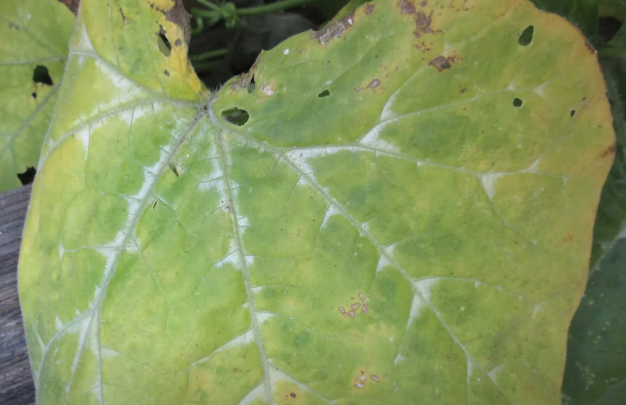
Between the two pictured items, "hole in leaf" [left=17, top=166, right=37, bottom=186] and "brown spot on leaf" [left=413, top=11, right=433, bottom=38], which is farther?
"hole in leaf" [left=17, top=166, right=37, bottom=186]

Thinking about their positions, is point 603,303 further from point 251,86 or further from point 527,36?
point 251,86

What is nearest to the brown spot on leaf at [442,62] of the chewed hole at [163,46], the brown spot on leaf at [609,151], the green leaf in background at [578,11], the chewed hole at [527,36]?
the chewed hole at [527,36]

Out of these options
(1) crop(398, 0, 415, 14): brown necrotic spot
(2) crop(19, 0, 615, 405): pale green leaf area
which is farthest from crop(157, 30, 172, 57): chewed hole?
(1) crop(398, 0, 415, 14): brown necrotic spot

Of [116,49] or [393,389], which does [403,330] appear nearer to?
[393,389]

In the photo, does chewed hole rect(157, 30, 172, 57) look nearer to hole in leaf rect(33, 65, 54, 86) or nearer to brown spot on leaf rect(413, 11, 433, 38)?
brown spot on leaf rect(413, 11, 433, 38)

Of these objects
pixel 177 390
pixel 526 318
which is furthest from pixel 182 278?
pixel 526 318

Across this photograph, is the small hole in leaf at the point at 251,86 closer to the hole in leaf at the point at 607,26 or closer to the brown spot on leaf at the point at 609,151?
the brown spot on leaf at the point at 609,151
